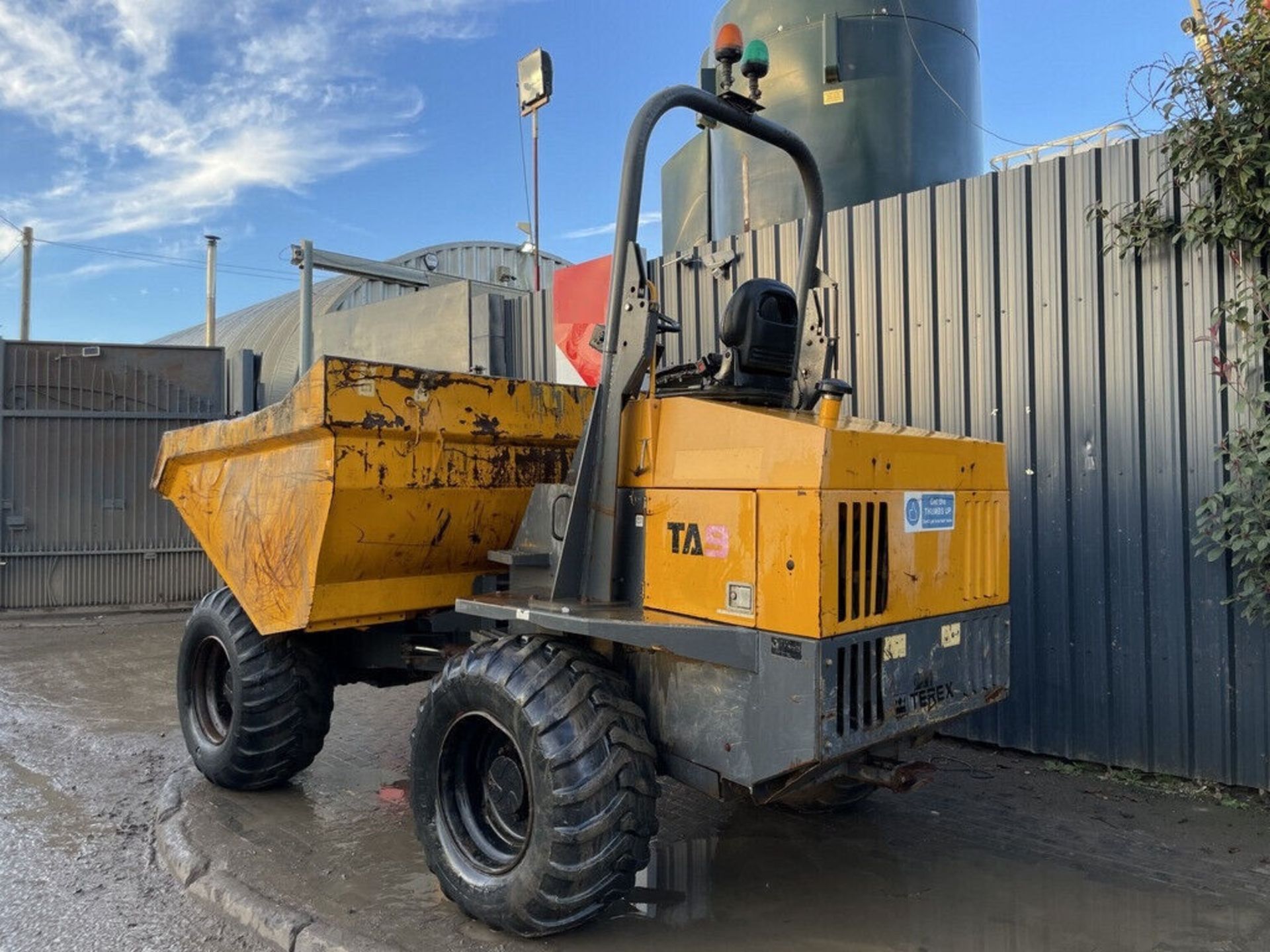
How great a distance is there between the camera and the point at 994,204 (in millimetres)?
5473

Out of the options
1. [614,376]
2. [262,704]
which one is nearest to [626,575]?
[614,376]

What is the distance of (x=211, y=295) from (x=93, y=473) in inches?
642

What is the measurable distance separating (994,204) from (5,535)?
11229mm

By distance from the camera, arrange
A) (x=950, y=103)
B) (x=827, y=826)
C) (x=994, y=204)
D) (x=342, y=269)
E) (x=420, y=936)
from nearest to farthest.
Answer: (x=420, y=936)
(x=827, y=826)
(x=994, y=204)
(x=950, y=103)
(x=342, y=269)

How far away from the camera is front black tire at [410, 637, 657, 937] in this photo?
316 centimetres

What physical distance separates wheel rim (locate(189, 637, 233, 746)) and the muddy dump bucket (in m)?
0.67

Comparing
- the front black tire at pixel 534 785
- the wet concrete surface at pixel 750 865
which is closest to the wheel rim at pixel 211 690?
the wet concrete surface at pixel 750 865

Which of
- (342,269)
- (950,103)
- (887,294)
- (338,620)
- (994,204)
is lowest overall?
(338,620)

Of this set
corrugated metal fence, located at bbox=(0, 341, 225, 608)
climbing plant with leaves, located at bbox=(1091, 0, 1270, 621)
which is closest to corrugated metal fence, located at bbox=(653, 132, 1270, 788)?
climbing plant with leaves, located at bbox=(1091, 0, 1270, 621)

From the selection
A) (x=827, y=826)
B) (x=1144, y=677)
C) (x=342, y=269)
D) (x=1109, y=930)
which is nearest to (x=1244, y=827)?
(x=1144, y=677)

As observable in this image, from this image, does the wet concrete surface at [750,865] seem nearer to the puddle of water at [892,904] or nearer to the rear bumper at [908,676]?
the puddle of water at [892,904]

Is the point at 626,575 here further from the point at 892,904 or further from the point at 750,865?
the point at 892,904

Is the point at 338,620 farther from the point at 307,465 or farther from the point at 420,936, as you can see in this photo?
the point at 420,936

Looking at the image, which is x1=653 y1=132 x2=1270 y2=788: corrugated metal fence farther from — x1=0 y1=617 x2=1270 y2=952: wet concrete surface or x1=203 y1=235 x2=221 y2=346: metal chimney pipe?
x1=203 y1=235 x2=221 y2=346: metal chimney pipe
